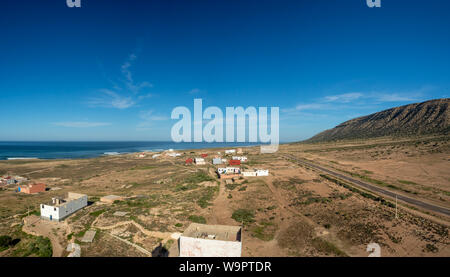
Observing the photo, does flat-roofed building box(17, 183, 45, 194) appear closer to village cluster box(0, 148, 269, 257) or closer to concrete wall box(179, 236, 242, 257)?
village cluster box(0, 148, 269, 257)

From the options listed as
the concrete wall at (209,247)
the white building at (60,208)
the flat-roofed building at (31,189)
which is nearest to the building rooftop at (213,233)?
the concrete wall at (209,247)

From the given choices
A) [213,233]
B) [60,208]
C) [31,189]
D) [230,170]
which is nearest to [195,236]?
[213,233]

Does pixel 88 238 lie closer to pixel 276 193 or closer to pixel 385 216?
pixel 276 193

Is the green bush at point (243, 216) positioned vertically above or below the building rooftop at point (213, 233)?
below

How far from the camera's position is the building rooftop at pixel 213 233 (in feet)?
51.5

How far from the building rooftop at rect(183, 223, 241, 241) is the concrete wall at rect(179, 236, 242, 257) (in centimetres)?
82

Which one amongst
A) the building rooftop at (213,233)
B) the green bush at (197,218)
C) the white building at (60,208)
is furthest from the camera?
the white building at (60,208)

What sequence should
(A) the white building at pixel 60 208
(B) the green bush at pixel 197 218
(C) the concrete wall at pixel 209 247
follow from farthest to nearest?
1. (A) the white building at pixel 60 208
2. (B) the green bush at pixel 197 218
3. (C) the concrete wall at pixel 209 247

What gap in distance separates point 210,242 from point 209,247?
359 mm

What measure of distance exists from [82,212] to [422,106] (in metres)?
151

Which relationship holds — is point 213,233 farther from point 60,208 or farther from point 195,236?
point 60,208

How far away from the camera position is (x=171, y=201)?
31219mm

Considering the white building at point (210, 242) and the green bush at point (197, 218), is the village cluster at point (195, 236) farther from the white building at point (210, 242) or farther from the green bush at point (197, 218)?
the green bush at point (197, 218)

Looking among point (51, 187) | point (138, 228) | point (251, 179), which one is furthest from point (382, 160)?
point (51, 187)
